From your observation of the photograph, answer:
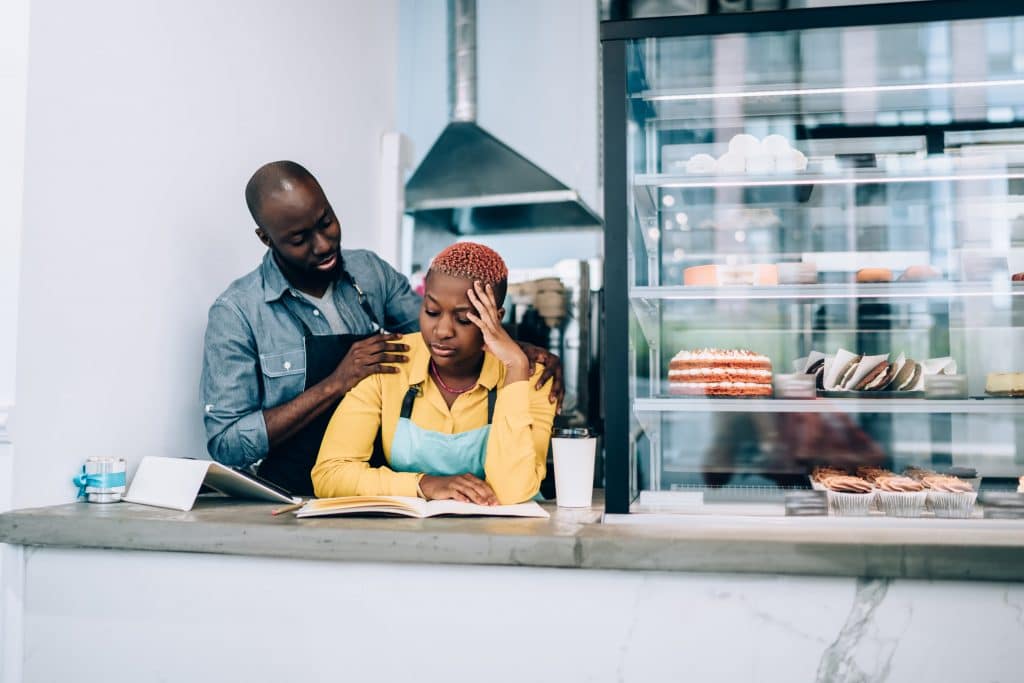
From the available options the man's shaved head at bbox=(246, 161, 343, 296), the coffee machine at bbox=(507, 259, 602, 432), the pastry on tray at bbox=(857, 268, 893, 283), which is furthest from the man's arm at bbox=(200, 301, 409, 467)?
the coffee machine at bbox=(507, 259, 602, 432)

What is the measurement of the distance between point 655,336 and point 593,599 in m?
0.99

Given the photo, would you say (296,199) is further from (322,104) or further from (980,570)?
(980,570)

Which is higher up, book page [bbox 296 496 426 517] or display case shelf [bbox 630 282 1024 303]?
display case shelf [bbox 630 282 1024 303]

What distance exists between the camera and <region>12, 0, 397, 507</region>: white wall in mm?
2145

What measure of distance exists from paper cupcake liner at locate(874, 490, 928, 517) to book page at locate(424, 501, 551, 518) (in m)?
0.77

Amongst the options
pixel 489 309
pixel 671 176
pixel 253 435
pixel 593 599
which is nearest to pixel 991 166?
pixel 671 176

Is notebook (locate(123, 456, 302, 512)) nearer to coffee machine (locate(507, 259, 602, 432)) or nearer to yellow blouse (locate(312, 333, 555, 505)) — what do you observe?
yellow blouse (locate(312, 333, 555, 505))

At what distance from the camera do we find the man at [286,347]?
8.11 ft

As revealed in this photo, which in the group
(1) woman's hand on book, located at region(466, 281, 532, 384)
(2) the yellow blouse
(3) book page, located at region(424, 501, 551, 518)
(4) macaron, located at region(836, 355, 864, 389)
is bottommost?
(3) book page, located at region(424, 501, 551, 518)

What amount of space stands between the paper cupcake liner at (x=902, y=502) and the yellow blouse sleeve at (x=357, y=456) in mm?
1118

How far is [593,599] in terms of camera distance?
1.79 meters

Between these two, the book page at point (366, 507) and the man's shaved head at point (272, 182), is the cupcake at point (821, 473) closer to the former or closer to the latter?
the book page at point (366, 507)

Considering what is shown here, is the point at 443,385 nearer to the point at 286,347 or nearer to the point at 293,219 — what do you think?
the point at 286,347

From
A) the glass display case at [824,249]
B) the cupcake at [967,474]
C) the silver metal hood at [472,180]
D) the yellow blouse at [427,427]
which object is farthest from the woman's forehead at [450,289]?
the silver metal hood at [472,180]
